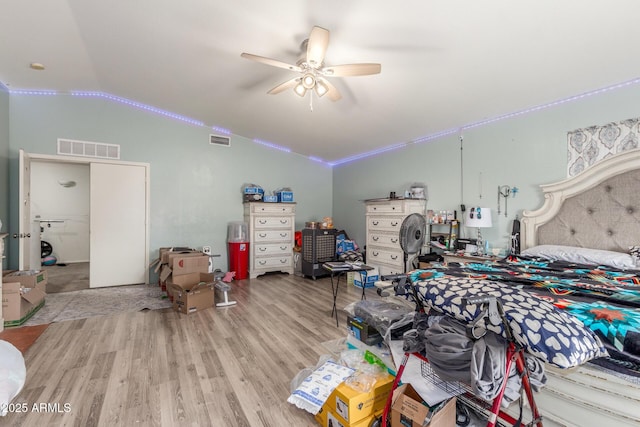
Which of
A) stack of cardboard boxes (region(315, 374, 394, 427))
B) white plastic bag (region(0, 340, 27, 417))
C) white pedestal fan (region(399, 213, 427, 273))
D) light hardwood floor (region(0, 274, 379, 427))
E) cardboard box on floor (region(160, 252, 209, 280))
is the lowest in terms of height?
light hardwood floor (region(0, 274, 379, 427))

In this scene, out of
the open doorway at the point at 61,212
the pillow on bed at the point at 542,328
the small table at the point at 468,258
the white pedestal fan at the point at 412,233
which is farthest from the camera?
the open doorway at the point at 61,212

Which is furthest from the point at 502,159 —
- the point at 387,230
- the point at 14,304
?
the point at 14,304

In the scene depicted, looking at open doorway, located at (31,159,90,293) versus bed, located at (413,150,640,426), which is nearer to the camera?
bed, located at (413,150,640,426)

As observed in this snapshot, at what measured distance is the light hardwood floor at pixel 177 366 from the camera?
168 cm

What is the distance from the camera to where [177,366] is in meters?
2.21

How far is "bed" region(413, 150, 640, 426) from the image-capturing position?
3.62 ft

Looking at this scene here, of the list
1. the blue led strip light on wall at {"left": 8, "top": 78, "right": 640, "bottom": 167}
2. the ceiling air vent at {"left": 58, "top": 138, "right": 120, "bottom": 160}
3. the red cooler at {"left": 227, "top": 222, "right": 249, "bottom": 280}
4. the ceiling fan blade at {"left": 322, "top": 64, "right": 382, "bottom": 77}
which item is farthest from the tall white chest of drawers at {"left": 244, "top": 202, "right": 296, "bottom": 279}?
the ceiling fan blade at {"left": 322, "top": 64, "right": 382, "bottom": 77}

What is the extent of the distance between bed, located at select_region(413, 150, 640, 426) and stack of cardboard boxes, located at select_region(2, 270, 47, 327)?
12.9ft

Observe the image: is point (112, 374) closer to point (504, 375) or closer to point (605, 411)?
point (504, 375)

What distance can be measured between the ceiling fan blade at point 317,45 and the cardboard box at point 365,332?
203cm

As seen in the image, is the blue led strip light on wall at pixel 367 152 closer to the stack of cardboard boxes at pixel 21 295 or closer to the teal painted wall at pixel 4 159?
the teal painted wall at pixel 4 159

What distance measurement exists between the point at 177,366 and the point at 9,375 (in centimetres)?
98

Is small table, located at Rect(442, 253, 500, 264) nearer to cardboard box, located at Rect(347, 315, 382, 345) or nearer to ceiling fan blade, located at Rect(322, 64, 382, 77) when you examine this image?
cardboard box, located at Rect(347, 315, 382, 345)

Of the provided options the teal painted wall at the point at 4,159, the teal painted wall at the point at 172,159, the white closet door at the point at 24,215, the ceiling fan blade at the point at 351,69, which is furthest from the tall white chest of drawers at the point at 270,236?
the teal painted wall at the point at 4,159
